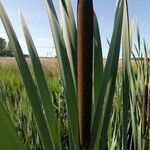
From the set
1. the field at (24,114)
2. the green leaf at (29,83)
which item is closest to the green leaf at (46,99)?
the green leaf at (29,83)

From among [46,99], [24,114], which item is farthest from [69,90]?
[24,114]

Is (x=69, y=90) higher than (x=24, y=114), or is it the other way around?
(x=69, y=90)

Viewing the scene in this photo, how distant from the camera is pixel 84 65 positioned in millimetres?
359

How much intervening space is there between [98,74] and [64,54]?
60mm

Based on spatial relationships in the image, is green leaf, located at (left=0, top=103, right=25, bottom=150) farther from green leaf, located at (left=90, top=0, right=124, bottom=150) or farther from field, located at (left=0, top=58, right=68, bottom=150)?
field, located at (left=0, top=58, right=68, bottom=150)

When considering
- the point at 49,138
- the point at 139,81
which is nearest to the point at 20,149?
the point at 49,138

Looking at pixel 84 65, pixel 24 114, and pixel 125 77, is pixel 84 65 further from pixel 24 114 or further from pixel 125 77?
pixel 24 114

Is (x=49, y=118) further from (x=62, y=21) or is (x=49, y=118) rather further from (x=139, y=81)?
(x=139, y=81)

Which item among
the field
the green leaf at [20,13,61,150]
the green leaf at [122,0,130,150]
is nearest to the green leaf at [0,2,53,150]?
the green leaf at [20,13,61,150]

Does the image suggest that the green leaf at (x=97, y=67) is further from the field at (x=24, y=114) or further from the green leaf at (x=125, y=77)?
the field at (x=24, y=114)

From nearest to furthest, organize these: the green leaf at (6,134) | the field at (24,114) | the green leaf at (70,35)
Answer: the green leaf at (6,134) < the green leaf at (70,35) < the field at (24,114)

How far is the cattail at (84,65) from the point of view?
357 mm

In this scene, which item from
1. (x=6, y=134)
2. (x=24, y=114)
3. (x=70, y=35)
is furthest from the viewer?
(x=24, y=114)

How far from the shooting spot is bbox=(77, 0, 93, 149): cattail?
36 cm
